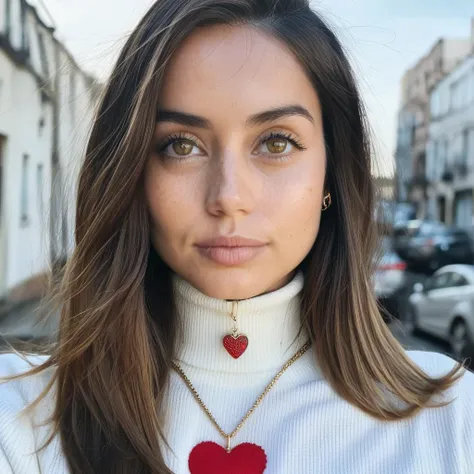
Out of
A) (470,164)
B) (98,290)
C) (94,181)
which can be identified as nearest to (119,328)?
(98,290)

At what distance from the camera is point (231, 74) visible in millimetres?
1520

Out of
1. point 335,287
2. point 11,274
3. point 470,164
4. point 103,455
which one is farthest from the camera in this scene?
point 470,164

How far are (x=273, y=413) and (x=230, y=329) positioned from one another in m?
0.22

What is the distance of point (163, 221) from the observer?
5.06 ft

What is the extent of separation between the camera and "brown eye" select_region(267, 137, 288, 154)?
156 cm

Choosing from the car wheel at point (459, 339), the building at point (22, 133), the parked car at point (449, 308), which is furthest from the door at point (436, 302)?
the building at point (22, 133)

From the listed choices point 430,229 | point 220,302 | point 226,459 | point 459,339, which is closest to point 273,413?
point 226,459

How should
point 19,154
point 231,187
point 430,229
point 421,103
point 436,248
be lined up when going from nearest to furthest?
1. point 231,187
2. point 19,154
3. point 436,248
4. point 430,229
5. point 421,103

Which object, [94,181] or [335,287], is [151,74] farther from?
[335,287]

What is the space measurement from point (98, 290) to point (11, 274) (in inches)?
271

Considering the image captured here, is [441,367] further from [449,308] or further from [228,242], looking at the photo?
[449,308]

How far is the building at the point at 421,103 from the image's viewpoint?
1528cm

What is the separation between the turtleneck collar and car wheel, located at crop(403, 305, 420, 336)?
7.40 m

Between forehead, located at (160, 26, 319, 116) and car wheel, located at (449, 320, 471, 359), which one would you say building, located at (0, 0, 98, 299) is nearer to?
car wheel, located at (449, 320, 471, 359)
